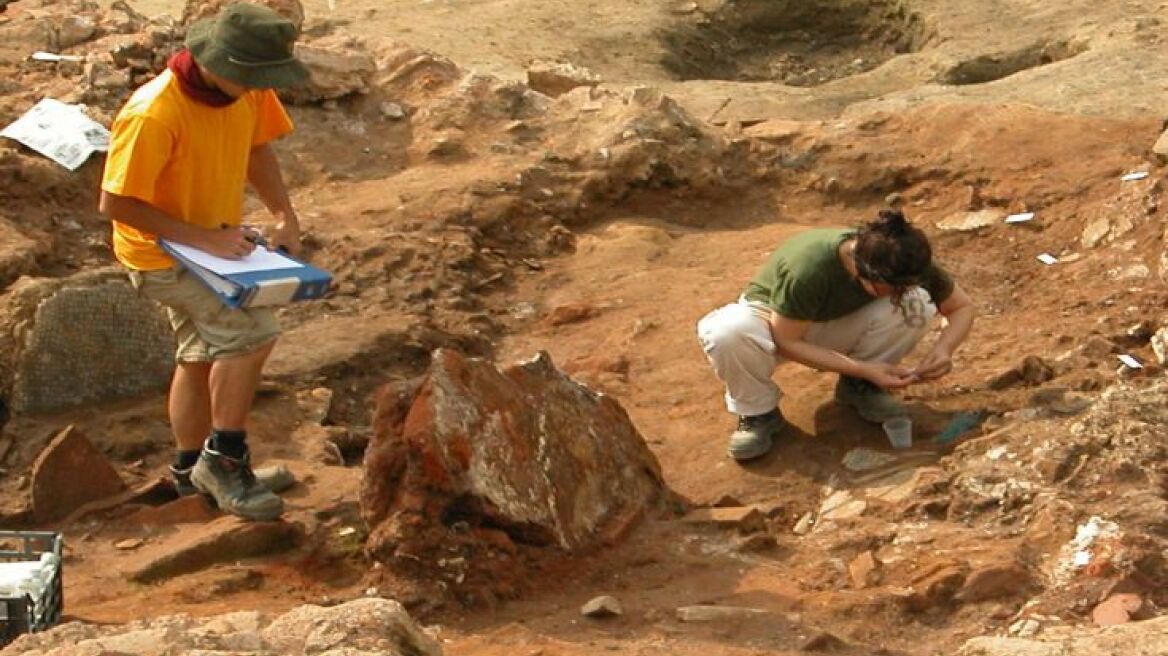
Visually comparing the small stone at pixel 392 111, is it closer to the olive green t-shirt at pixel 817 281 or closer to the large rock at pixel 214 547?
the olive green t-shirt at pixel 817 281

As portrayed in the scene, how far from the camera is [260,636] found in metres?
3.78

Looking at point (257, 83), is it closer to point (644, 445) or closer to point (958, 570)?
point (644, 445)

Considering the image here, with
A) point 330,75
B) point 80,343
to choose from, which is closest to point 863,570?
point 80,343

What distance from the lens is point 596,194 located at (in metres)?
8.60

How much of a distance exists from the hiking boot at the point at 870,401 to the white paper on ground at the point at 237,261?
185cm

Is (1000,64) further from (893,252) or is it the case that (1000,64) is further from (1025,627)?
(1025,627)

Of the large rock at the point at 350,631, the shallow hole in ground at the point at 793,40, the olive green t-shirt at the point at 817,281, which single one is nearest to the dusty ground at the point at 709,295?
the olive green t-shirt at the point at 817,281

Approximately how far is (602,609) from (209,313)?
4.71ft

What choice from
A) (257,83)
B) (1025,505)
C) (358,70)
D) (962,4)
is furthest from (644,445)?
(962,4)

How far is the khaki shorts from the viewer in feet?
18.4

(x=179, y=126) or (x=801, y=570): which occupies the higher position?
(x=179, y=126)

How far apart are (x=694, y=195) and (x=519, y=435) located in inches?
133

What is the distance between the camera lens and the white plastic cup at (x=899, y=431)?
621 cm

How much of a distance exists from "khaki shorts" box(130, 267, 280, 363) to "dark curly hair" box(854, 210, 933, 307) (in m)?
1.73
